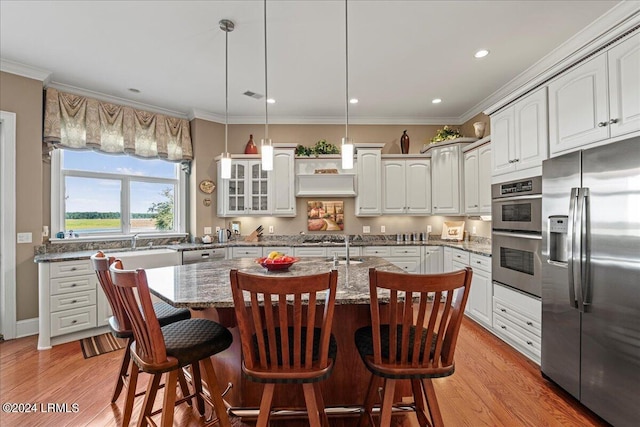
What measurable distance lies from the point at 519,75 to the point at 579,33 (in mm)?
830

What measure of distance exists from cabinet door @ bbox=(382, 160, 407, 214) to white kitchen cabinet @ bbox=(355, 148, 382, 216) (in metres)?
0.10

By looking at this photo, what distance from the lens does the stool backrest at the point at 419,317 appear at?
1.27m

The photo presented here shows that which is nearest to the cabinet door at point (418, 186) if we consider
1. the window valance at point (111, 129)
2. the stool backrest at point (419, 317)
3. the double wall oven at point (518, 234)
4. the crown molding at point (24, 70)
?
the double wall oven at point (518, 234)

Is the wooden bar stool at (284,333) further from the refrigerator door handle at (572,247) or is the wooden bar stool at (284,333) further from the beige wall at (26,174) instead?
the beige wall at (26,174)

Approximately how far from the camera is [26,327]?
335cm

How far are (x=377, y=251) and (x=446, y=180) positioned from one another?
60.7 inches

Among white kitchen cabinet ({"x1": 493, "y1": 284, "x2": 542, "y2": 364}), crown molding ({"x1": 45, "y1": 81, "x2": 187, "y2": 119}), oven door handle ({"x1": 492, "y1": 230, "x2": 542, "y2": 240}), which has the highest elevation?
crown molding ({"x1": 45, "y1": 81, "x2": 187, "y2": 119})

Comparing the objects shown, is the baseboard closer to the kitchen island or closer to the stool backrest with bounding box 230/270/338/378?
the kitchen island

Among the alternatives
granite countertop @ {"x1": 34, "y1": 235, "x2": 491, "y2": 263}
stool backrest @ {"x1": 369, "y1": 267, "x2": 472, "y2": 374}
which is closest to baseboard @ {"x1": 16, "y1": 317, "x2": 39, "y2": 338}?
granite countertop @ {"x1": 34, "y1": 235, "x2": 491, "y2": 263}

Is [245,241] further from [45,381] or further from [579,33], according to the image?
[579,33]

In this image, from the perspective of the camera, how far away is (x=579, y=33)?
2.79 meters

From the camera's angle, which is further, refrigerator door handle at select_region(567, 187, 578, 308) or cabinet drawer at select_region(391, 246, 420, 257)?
cabinet drawer at select_region(391, 246, 420, 257)

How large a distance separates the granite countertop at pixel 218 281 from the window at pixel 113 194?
7.97 ft

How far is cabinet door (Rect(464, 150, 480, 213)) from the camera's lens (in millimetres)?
4199
